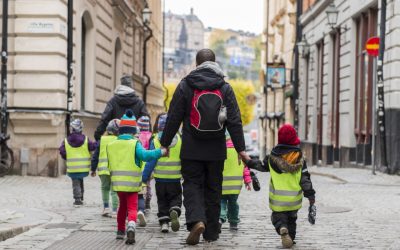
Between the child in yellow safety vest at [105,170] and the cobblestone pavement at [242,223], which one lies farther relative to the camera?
the child in yellow safety vest at [105,170]

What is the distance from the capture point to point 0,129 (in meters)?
19.6

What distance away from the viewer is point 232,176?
9.98 m

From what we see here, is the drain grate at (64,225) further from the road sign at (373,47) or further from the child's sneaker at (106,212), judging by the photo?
the road sign at (373,47)

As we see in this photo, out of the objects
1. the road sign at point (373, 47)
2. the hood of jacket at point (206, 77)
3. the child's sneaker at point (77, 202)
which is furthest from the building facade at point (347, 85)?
the hood of jacket at point (206, 77)

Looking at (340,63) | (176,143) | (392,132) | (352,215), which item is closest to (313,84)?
(340,63)

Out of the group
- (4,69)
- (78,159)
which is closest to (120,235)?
(78,159)

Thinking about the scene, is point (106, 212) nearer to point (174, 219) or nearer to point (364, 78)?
point (174, 219)

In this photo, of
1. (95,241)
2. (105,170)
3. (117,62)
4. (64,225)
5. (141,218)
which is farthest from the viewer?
(117,62)

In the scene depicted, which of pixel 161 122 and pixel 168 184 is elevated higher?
pixel 161 122

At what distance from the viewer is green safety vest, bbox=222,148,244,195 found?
32.6 feet

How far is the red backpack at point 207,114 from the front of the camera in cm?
870

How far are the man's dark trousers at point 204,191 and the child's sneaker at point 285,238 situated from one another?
2.23ft

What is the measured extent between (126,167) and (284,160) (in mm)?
1658

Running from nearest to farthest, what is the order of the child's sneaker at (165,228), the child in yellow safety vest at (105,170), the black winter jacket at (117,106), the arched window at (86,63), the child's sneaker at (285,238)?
the child's sneaker at (285,238) → the child's sneaker at (165,228) → the child in yellow safety vest at (105,170) → the black winter jacket at (117,106) → the arched window at (86,63)
